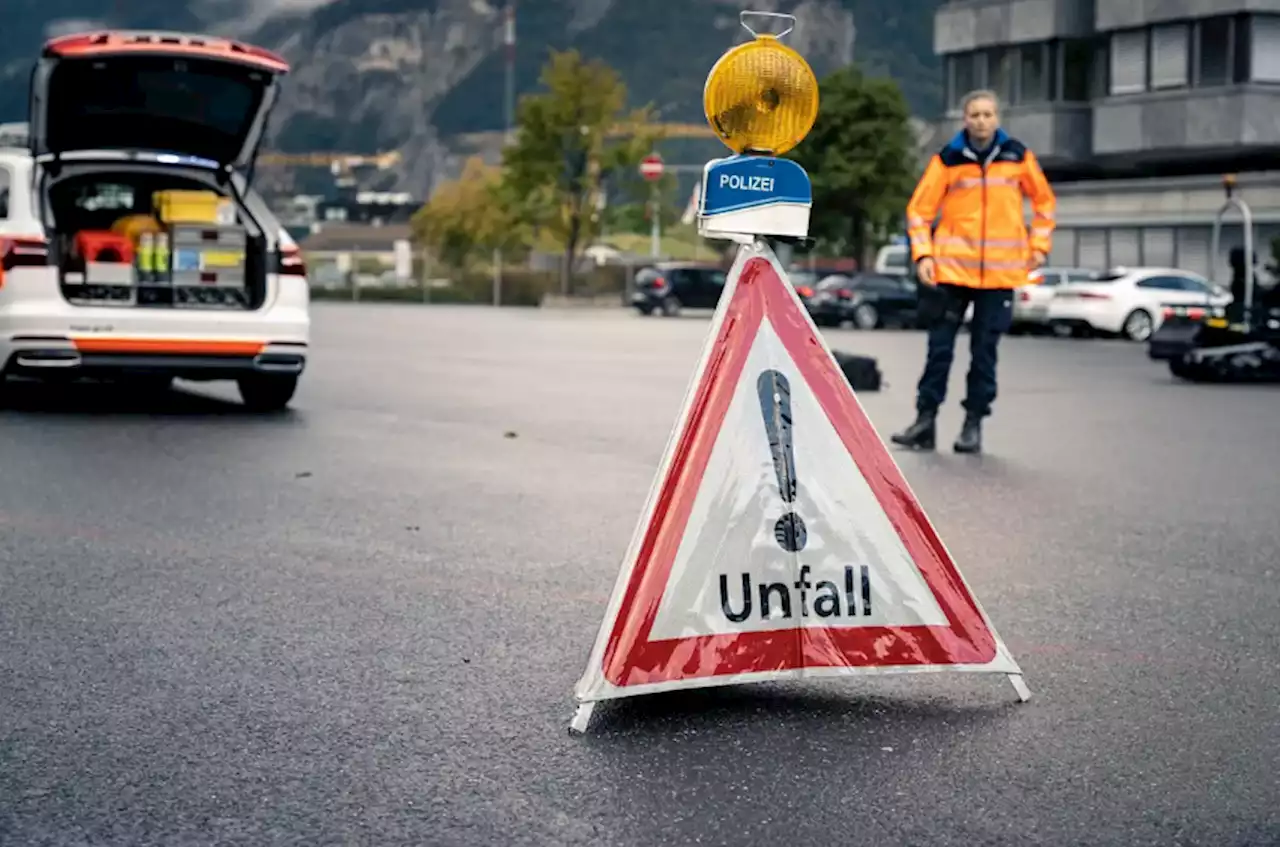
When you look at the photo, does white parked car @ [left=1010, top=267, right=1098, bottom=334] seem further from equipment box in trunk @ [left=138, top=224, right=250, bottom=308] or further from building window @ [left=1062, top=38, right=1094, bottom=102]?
equipment box in trunk @ [left=138, top=224, right=250, bottom=308]

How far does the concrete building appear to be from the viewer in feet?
177

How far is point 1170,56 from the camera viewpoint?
185 ft

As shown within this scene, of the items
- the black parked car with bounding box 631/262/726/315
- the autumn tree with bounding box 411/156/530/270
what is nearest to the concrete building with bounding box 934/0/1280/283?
the black parked car with bounding box 631/262/726/315

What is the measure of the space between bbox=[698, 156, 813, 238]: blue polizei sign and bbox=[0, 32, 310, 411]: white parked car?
815 cm

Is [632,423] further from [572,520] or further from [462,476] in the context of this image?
[572,520]

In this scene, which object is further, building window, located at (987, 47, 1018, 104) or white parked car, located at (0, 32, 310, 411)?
building window, located at (987, 47, 1018, 104)

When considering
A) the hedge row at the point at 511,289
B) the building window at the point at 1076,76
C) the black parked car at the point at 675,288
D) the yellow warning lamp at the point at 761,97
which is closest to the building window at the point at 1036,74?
the building window at the point at 1076,76

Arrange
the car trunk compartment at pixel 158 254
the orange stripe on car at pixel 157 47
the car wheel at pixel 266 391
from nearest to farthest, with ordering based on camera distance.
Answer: the orange stripe on car at pixel 157 47, the car trunk compartment at pixel 158 254, the car wheel at pixel 266 391

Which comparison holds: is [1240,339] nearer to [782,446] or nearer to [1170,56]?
[782,446]

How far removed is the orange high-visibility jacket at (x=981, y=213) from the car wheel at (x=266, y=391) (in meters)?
4.53

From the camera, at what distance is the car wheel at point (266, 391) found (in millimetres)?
13492

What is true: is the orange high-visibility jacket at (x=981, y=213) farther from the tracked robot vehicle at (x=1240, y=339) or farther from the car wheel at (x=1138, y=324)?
the car wheel at (x=1138, y=324)

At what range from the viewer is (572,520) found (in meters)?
8.27

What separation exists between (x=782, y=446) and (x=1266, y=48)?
52.7 meters
